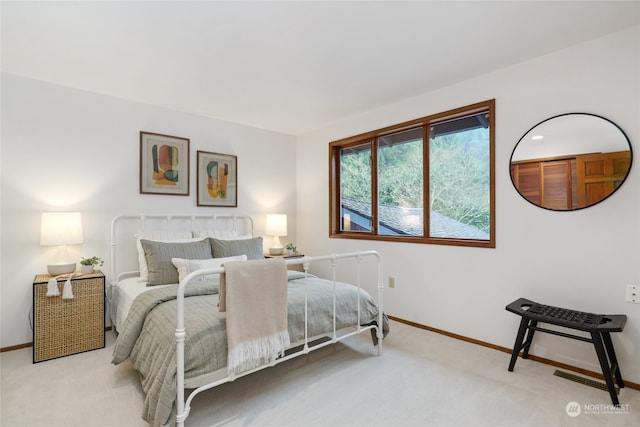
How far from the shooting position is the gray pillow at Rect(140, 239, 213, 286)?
275cm

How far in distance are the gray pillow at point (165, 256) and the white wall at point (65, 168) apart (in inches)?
27.9

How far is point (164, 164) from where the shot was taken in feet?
11.6

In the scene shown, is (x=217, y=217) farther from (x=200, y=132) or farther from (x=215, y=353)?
(x=215, y=353)

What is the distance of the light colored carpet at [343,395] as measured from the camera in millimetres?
1780

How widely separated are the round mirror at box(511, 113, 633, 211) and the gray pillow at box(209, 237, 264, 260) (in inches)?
97.0

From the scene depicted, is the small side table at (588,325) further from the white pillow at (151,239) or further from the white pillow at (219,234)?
the white pillow at (151,239)

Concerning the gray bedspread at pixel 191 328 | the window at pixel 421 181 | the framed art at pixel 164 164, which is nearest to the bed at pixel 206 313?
the gray bedspread at pixel 191 328

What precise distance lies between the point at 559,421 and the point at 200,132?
13.3 ft

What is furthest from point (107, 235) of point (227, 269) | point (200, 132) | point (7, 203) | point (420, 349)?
point (420, 349)

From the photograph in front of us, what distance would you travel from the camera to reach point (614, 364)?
79.4 inches

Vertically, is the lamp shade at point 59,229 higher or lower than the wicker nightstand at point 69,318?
higher

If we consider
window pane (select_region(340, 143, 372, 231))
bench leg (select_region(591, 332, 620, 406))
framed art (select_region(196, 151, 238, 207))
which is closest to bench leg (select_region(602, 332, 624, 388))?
bench leg (select_region(591, 332, 620, 406))

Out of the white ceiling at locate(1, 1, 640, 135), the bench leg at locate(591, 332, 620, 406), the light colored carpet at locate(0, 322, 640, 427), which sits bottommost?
the light colored carpet at locate(0, 322, 640, 427)

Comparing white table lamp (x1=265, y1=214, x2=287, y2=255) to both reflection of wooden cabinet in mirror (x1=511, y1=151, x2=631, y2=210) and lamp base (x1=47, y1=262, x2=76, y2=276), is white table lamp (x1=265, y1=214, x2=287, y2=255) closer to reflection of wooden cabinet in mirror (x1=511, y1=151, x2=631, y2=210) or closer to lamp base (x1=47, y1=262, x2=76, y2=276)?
lamp base (x1=47, y1=262, x2=76, y2=276)
